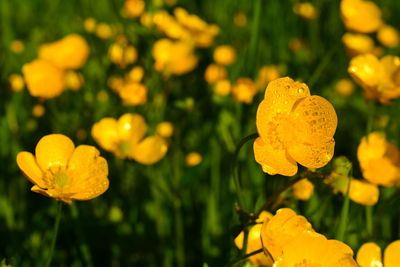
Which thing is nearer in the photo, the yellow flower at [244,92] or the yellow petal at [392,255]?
the yellow petal at [392,255]

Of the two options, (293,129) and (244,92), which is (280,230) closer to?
(293,129)

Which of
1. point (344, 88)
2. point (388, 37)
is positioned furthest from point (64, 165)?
point (388, 37)

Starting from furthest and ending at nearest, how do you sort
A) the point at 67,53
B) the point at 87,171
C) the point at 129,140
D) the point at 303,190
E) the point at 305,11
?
the point at 305,11, the point at 67,53, the point at 129,140, the point at 303,190, the point at 87,171

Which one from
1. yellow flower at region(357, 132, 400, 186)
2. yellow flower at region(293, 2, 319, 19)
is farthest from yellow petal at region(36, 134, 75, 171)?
yellow flower at region(293, 2, 319, 19)

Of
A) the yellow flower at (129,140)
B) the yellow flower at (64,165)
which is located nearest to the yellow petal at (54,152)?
the yellow flower at (64,165)

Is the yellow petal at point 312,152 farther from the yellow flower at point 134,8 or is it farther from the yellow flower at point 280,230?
the yellow flower at point 134,8

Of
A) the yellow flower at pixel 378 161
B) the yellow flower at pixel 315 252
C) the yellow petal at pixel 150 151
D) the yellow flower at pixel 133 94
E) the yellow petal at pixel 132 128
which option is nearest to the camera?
the yellow flower at pixel 315 252

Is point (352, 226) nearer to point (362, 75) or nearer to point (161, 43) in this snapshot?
point (362, 75)
